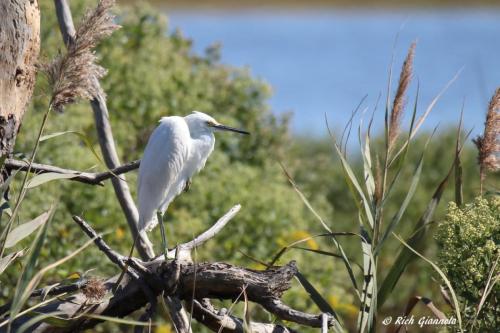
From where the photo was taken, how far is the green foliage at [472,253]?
2863mm

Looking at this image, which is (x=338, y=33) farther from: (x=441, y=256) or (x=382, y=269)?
(x=441, y=256)

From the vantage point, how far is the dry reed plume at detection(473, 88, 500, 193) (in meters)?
2.85

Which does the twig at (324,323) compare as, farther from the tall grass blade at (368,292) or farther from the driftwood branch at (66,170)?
the driftwood branch at (66,170)

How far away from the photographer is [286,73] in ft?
60.6

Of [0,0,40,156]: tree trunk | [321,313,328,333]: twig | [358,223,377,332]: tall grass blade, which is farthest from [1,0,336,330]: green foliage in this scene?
[321,313,328,333]: twig

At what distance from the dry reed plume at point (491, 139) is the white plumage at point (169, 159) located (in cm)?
145

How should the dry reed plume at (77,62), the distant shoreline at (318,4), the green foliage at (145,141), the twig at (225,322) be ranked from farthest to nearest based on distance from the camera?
the distant shoreline at (318,4) < the green foliage at (145,141) < the twig at (225,322) < the dry reed plume at (77,62)

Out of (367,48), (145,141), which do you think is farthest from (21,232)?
(367,48)

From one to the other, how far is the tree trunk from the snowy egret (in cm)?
87

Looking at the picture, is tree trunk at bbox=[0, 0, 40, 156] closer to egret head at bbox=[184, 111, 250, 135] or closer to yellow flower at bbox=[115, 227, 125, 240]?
egret head at bbox=[184, 111, 250, 135]

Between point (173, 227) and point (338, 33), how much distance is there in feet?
61.6

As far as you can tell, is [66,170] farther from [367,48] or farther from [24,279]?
[367,48]

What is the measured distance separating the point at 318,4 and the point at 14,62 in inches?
966

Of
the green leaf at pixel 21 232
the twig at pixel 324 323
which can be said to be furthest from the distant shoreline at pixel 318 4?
the twig at pixel 324 323
